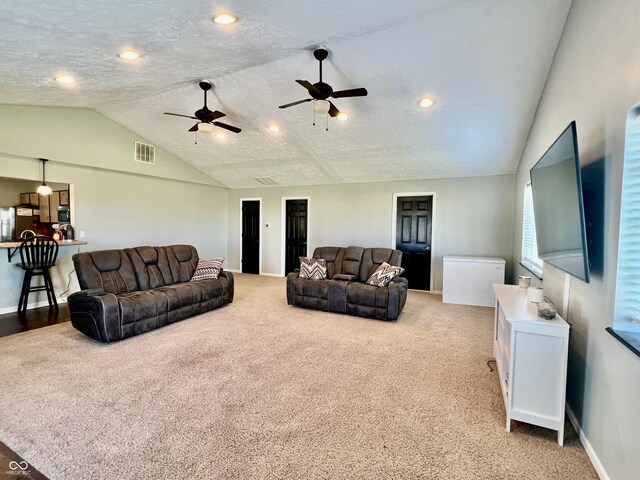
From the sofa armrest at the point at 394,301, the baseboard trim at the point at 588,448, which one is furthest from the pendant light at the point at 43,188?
the baseboard trim at the point at 588,448

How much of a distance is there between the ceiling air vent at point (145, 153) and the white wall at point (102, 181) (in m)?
0.11

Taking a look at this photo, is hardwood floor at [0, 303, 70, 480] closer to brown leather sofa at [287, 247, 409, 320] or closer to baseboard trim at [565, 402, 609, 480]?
baseboard trim at [565, 402, 609, 480]

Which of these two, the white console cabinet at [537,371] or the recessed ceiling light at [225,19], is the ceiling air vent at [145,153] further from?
the white console cabinet at [537,371]

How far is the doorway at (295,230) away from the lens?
25.2ft

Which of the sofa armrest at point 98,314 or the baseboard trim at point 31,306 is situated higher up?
the sofa armrest at point 98,314

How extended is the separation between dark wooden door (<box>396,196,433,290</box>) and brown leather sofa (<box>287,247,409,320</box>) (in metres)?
1.66

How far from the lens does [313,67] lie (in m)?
3.55

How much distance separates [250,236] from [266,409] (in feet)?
21.2

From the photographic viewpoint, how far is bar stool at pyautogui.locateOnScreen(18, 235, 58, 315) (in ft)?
14.0

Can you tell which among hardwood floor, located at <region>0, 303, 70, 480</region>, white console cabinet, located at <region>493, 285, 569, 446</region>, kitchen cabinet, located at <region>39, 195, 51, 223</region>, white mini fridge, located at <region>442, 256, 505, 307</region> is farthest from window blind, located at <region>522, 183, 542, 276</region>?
kitchen cabinet, located at <region>39, 195, 51, 223</region>

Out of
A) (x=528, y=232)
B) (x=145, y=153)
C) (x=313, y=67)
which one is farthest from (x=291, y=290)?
(x=145, y=153)

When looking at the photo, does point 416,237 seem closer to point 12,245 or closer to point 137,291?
point 137,291

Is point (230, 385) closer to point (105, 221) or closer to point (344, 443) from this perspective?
point (344, 443)

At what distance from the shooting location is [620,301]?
1.58m
